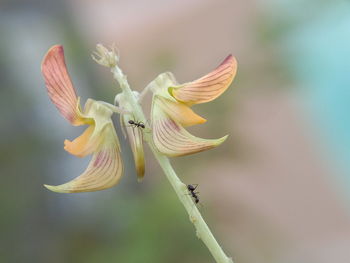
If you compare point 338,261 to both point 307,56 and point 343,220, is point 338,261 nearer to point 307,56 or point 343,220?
point 343,220

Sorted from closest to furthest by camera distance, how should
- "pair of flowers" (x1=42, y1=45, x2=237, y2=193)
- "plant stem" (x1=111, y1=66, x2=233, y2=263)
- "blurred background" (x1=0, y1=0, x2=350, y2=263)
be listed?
"plant stem" (x1=111, y1=66, x2=233, y2=263) → "pair of flowers" (x1=42, y1=45, x2=237, y2=193) → "blurred background" (x1=0, y1=0, x2=350, y2=263)

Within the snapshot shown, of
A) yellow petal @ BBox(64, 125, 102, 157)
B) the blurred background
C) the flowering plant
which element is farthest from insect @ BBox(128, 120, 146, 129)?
the blurred background

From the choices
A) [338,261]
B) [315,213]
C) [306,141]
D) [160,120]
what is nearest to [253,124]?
[306,141]

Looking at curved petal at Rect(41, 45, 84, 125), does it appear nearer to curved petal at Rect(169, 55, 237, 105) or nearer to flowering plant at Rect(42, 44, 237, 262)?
flowering plant at Rect(42, 44, 237, 262)

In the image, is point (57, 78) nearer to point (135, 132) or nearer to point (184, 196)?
point (135, 132)

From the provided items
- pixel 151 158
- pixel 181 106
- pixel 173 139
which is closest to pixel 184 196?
pixel 173 139

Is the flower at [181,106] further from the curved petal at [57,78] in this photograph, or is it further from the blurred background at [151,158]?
the blurred background at [151,158]

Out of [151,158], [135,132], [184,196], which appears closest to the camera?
[184,196]

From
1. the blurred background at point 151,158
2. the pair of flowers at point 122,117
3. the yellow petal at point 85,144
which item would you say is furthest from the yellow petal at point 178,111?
the blurred background at point 151,158
